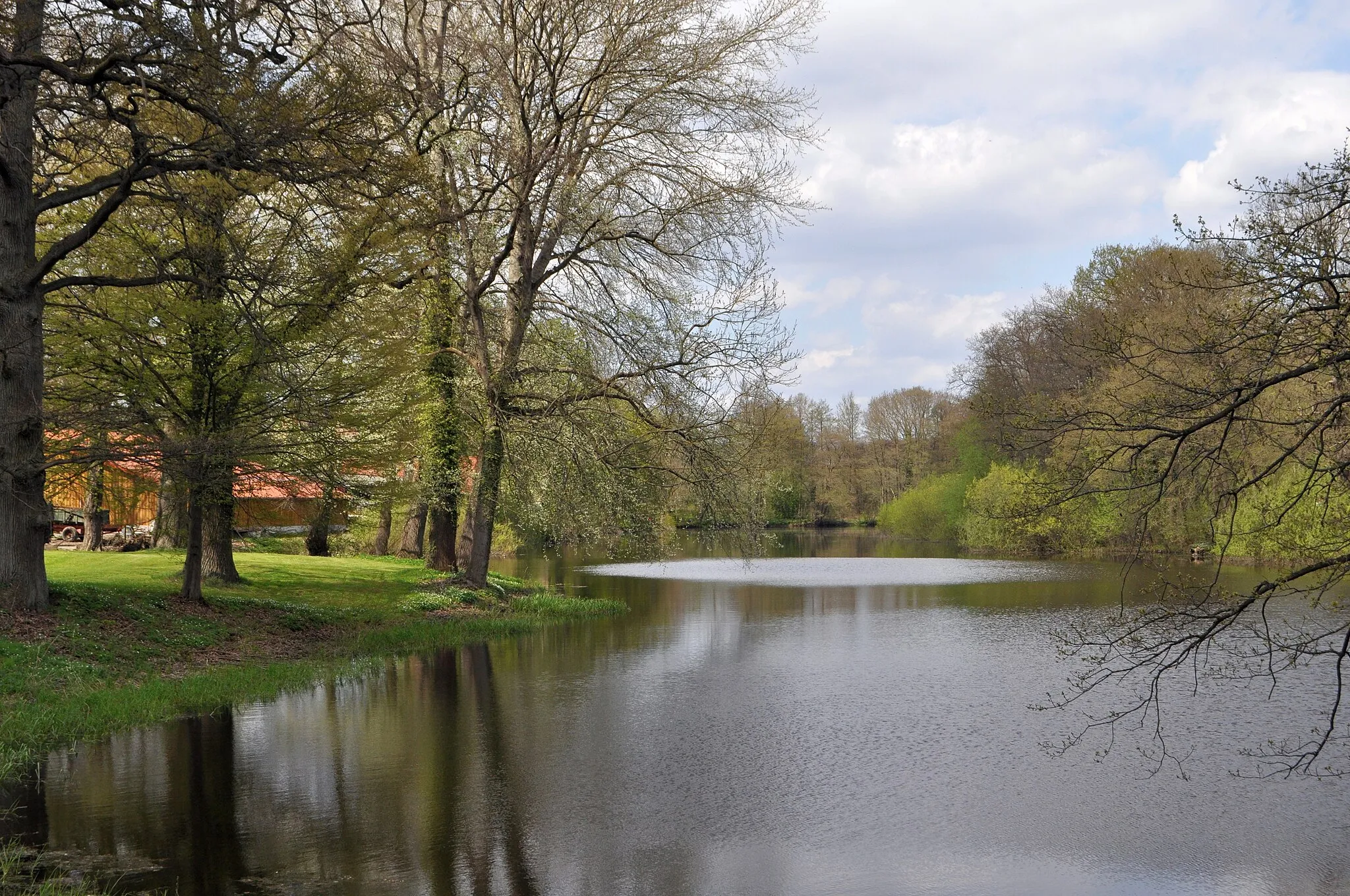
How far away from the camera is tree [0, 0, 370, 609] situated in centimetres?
987

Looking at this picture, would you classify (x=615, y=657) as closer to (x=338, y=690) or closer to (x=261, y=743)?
(x=338, y=690)

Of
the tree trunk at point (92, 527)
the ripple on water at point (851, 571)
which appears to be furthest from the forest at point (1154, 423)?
the tree trunk at point (92, 527)

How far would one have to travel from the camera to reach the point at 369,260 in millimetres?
16625

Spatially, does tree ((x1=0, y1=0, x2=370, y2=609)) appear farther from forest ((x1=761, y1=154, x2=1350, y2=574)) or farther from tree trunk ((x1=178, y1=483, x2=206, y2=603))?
forest ((x1=761, y1=154, x2=1350, y2=574))

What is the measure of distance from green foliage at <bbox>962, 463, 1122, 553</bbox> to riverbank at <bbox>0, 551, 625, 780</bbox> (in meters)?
8.54

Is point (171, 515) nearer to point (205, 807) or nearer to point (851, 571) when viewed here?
point (205, 807)

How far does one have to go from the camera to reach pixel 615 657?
16.5m

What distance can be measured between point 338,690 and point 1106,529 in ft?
96.8

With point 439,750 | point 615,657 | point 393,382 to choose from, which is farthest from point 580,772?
point 393,382

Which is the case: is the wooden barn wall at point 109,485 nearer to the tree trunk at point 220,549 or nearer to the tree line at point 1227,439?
the tree trunk at point 220,549

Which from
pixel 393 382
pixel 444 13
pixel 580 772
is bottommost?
pixel 580 772

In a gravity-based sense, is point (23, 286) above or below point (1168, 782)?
above

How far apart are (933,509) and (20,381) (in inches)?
1903

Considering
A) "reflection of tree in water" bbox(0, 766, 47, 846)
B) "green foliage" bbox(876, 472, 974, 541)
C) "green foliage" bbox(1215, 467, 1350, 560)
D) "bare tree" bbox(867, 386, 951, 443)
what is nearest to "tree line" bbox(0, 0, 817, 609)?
"reflection of tree in water" bbox(0, 766, 47, 846)
